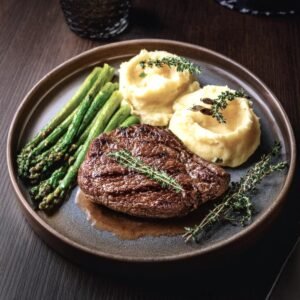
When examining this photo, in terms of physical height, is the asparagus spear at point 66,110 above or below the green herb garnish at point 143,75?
below

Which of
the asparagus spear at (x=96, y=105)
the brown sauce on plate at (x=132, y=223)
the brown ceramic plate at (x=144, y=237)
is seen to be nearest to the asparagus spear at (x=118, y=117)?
the asparagus spear at (x=96, y=105)

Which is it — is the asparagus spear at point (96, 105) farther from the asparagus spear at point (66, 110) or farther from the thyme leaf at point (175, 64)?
the thyme leaf at point (175, 64)

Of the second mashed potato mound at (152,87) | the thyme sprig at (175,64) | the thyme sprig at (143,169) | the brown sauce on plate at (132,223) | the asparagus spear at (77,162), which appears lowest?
the brown sauce on plate at (132,223)

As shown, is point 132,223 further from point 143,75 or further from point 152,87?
point 143,75

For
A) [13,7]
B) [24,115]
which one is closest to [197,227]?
[24,115]

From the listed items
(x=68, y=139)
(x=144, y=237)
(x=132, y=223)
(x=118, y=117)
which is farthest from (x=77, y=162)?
(x=144, y=237)

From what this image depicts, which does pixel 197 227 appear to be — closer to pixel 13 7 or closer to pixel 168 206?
pixel 168 206

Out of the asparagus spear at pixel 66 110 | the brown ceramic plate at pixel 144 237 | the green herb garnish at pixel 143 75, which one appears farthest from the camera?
the green herb garnish at pixel 143 75

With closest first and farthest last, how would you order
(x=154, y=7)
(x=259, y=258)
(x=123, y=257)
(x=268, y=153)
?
(x=123, y=257) → (x=259, y=258) → (x=268, y=153) → (x=154, y=7)
